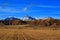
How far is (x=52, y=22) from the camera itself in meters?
179

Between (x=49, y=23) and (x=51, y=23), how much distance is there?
1.73 m

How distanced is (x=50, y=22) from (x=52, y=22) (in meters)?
2.53

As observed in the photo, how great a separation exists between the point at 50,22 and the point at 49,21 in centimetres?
353

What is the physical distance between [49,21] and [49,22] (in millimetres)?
4230

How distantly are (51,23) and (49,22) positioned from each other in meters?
3.64

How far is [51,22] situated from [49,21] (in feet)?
16.4

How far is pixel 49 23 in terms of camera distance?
581ft

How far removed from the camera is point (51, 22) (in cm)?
17975

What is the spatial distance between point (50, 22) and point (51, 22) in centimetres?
156

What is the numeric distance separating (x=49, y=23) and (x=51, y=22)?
3.40 meters

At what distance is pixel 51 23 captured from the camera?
177125 mm

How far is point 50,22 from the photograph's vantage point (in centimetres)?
18112

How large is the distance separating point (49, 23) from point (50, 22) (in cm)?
427
